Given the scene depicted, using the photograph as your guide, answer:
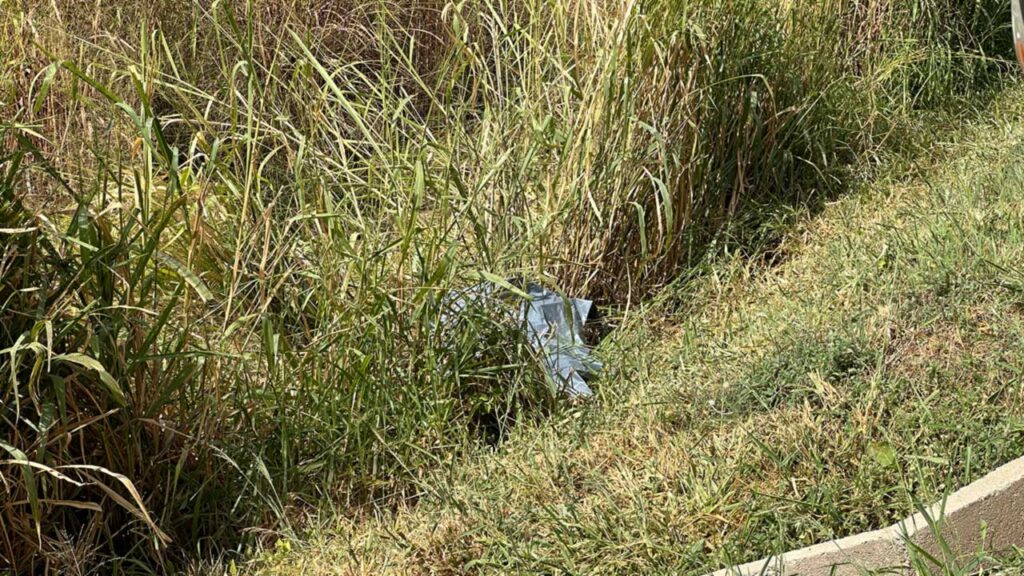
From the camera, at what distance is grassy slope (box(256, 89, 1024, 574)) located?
2992 mm

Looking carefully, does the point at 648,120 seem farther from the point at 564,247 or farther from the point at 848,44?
the point at 848,44

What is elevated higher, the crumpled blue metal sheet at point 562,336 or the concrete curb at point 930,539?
the concrete curb at point 930,539

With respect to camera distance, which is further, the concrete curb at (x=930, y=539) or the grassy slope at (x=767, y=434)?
the grassy slope at (x=767, y=434)

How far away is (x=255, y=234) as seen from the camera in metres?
3.68

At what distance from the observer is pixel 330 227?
3818 millimetres

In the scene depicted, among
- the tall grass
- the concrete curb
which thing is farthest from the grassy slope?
the tall grass

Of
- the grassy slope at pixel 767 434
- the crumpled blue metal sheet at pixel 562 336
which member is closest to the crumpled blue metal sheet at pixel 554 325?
the crumpled blue metal sheet at pixel 562 336

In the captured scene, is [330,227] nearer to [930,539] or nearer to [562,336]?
[562,336]

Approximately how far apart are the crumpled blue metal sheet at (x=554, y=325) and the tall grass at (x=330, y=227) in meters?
0.06

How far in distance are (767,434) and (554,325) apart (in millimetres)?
1015

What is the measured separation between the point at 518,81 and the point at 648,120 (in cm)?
83

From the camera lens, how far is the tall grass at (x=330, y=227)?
3.23 m

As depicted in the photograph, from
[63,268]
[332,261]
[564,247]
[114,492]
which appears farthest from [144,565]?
[564,247]

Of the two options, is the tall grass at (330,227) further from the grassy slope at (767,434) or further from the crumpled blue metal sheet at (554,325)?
the grassy slope at (767,434)
